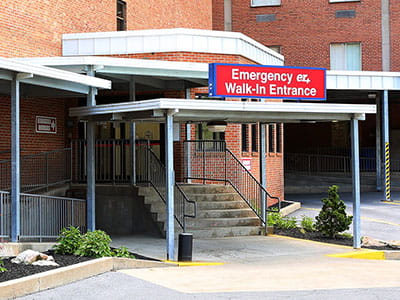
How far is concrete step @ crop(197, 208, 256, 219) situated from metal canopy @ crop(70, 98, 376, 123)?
3464 millimetres

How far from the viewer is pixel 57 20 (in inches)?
752

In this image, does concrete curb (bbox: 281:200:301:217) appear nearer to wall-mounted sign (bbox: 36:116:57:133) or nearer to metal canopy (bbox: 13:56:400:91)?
metal canopy (bbox: 13:56:400:91)

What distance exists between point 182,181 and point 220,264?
7.47m

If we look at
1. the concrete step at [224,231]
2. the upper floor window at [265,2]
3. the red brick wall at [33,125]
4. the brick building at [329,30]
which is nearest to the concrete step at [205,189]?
the concrete step at [224,231]

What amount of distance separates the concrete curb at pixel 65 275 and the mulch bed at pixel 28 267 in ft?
0.96

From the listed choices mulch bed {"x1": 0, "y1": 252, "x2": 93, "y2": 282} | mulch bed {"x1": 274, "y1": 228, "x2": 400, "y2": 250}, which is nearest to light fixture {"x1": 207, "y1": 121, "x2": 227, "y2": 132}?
mulch bed {"x1": 274, "y1": 228, "x2": 400, "y2": 250}

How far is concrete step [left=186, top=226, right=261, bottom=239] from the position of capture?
51.9 feet

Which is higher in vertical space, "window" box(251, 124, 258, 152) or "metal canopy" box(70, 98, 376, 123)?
"metal canopy" box(70, 98, 376, 123)

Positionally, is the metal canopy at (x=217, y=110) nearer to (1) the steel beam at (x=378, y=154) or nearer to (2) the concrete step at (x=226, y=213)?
(2) the concrete step at (x=226, y=213)

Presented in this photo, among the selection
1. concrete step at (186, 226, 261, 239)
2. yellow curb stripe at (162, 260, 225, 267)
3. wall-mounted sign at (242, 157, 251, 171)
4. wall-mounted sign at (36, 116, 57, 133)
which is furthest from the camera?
wall-mounted sign at (242, 157, 251, 171)

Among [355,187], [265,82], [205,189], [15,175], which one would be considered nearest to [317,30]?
[205,189]

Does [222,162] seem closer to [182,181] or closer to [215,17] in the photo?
[182,181]

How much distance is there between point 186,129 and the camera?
1994 cm

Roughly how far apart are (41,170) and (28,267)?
26.1 feet
